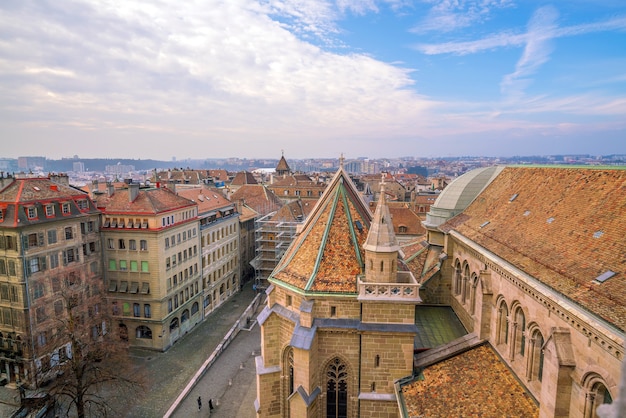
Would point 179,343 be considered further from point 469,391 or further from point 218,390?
point 469,391

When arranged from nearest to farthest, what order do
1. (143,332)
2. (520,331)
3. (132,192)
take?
(520,331) < (132,192) < (143,332)

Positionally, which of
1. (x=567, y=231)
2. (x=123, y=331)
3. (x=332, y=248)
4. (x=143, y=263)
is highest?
(x=567, y=231)

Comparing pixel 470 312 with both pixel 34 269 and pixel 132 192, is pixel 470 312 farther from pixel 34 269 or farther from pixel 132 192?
pixel 34 269

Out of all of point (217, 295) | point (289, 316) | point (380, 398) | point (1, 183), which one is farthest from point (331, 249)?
point (217, 295)

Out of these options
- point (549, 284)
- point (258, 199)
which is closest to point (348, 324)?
point (549, 284)

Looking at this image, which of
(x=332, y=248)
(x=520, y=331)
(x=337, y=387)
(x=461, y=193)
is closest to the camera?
(x=520, y=331)

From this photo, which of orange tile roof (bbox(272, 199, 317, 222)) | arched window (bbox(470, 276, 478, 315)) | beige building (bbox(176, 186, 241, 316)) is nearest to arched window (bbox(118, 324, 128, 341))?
beige building (bbox(176, 186, 241, 316))

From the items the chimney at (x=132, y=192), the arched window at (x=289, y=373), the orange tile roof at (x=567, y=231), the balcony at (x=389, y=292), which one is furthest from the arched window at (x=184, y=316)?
the orange tile roof at (x=567, y=231)
